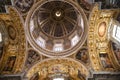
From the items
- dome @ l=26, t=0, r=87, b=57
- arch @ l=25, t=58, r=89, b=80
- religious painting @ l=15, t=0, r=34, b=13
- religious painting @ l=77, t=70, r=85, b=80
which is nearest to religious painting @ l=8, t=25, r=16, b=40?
dome @ l=26, t=0, r=87, b=57

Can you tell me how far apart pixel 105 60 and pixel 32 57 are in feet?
16.2

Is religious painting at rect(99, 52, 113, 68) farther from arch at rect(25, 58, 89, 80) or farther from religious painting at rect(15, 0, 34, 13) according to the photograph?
religious painting at rect(15, 0, 34, 13)

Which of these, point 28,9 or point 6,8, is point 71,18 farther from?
point 6,8

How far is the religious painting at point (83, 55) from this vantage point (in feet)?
62.5

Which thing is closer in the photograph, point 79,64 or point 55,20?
point 79,64

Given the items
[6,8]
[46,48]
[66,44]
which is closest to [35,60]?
[46,48]

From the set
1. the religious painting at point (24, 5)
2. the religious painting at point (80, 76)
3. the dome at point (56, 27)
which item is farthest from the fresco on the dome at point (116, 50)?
the religious painting at point (24, 5)

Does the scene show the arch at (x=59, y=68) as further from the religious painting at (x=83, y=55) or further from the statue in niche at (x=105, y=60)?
the statue in niche at (x=105, y=60)

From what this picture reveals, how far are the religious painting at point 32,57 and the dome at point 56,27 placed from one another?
35cm

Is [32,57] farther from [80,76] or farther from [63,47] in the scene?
[80,76]

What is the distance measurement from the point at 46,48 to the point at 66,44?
1.65 metres

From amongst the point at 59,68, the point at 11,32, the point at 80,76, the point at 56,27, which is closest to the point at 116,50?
the point at 80,76

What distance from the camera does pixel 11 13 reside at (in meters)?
17.8

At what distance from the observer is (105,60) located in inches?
732
